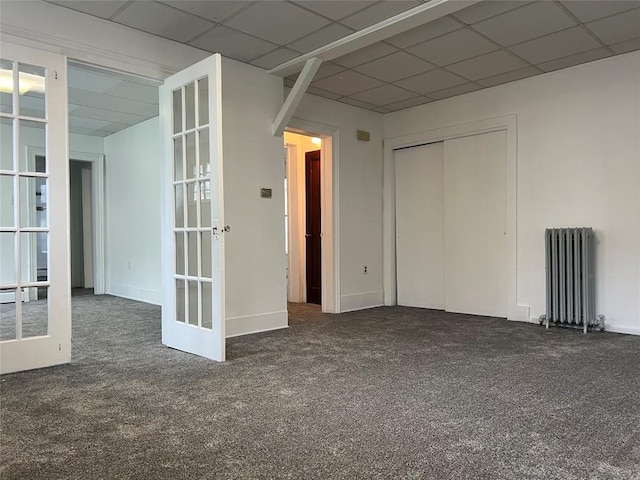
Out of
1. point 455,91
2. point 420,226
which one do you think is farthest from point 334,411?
point 455,91

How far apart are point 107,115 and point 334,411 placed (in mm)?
5252

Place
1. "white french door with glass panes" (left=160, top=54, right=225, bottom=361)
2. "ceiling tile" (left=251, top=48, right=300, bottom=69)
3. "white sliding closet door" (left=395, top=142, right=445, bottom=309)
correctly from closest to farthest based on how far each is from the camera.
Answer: "white french door with glass panes" (left=160, top=54, right=225, bottom=361)
"ceiling tile" (left=251, top=48, right=300, bottom=69)
"white sliding closet door" (left=395, top=142, right=445, bottom=309)

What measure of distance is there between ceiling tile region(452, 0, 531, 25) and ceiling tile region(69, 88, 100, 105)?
3863mm

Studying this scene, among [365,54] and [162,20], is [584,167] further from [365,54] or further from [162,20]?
[162,20]

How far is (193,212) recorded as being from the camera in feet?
11.5

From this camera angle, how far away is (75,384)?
2707 mm

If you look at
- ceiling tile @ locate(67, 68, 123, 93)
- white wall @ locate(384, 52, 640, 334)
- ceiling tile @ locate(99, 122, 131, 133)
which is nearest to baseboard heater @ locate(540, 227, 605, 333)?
white wall @ locate(384, 52, 640, 334)

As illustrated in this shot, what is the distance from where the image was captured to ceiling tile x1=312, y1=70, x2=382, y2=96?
180 inches

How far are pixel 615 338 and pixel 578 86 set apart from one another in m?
2.33

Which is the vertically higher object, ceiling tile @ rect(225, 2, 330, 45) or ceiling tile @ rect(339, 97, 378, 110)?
ceiling tile @ rect(225, 2, 330, 45)


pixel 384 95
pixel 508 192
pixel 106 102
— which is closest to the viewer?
pixel 508 192

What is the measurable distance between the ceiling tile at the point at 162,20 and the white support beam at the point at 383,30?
93cm

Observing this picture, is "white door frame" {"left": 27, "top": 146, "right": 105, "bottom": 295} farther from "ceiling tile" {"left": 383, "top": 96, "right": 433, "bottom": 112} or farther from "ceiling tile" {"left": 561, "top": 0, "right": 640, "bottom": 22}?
"ceiling tile" {"left": 561, "top": 0, "right": 640, "bottom": 22}

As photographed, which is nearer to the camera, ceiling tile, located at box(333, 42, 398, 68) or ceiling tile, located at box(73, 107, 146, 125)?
ceiling tile, located at box(333, 42, 398, 68)
